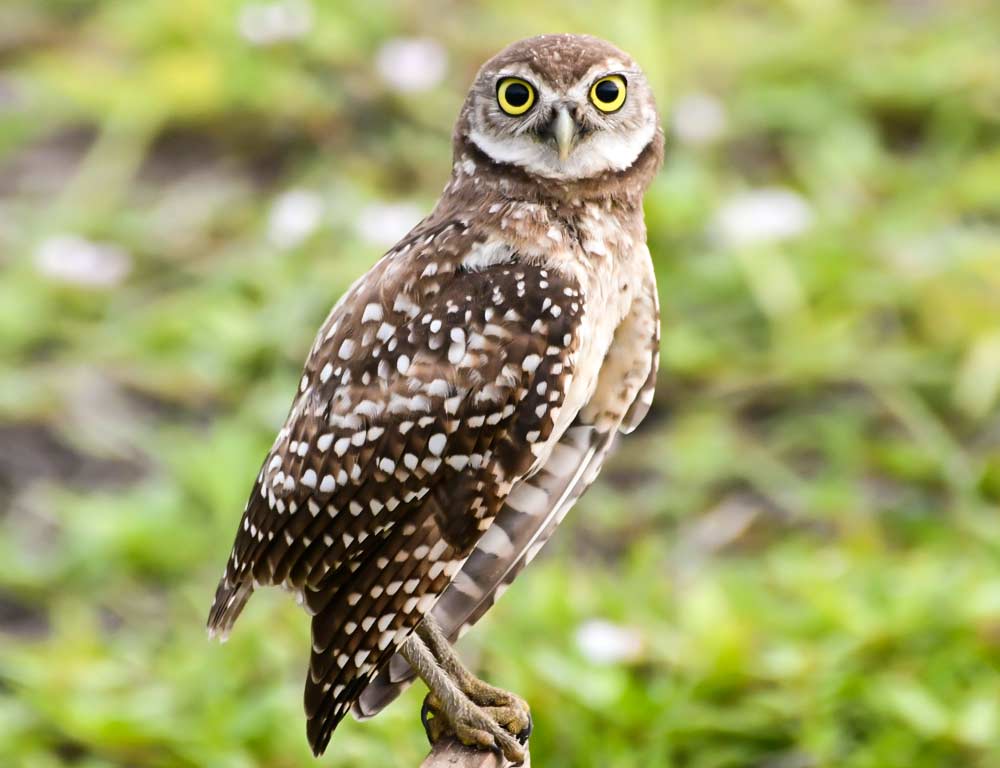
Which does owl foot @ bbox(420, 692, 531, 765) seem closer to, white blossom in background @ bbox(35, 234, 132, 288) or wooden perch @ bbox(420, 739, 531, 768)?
wooden perch @ bbox(420, 739, 531, 768)

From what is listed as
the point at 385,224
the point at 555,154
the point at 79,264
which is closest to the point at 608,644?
the point at 555,154

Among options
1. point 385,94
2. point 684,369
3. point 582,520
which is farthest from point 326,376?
point 385,94

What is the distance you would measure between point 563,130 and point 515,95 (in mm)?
122

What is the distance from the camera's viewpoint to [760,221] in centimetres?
569

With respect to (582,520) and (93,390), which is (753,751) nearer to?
(582,520)

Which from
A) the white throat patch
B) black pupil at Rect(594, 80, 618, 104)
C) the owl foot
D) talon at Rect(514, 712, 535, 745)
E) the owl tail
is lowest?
the owl foot

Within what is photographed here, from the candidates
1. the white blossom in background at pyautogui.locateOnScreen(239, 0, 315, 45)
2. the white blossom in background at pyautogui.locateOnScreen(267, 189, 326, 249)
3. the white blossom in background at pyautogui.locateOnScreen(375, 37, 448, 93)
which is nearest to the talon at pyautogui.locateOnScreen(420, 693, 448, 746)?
the white blossom in background at pyautogui.locateOnScreen(267, 189, 326, 249)

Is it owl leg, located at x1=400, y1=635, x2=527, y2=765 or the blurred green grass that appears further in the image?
the blurred green grass

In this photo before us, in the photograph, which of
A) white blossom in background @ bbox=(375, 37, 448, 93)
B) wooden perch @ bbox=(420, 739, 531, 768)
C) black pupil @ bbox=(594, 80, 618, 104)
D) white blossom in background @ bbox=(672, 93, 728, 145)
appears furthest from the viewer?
white blossom in background @ bbox=(375, 37, 448, 93)

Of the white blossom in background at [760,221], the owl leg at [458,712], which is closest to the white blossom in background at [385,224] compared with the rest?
the white blossom in background at [760,221]

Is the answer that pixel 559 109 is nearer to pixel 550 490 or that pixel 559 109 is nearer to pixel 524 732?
pixel 550 490

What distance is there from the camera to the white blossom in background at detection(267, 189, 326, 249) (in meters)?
5.73

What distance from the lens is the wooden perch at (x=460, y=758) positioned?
288 cm

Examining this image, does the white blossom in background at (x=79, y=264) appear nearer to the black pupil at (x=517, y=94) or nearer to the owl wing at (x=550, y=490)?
the owl wing at (x=550, y=490)
